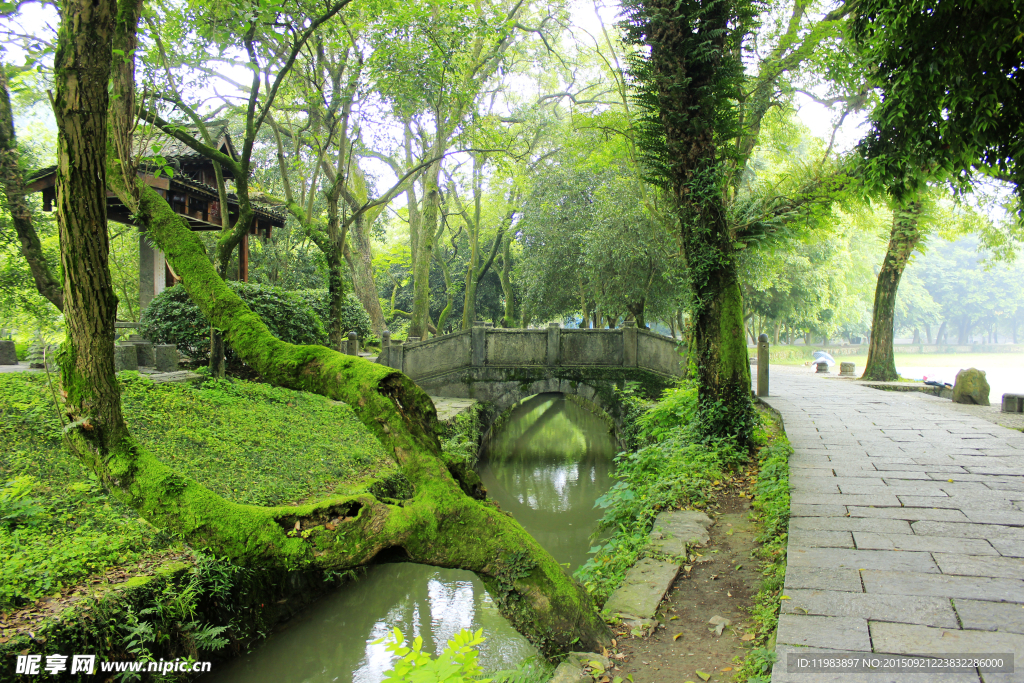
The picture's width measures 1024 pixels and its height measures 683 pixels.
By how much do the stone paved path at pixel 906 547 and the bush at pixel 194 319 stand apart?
8079 mm

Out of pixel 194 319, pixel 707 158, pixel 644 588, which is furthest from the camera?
pixel 194 319

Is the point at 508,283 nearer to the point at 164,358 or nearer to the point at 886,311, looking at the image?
the point at 886,311

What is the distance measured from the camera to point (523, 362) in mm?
14938

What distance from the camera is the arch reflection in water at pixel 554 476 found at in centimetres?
1005

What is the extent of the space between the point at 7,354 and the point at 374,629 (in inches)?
336

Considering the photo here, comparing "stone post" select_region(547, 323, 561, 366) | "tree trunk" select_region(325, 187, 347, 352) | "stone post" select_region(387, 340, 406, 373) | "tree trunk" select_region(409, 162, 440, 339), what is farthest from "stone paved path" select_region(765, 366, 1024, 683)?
"tree trunk" select_region(409, 162, 440, 339)

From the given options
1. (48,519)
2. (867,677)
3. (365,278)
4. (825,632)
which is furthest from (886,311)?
(48,519)

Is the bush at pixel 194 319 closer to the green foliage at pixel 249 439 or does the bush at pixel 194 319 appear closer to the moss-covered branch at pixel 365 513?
the green foliage at pixel 249 439

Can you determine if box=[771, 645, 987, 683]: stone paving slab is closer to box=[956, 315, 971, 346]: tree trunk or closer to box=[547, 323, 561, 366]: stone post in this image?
box=[547, 323, 561, 366]: stone post

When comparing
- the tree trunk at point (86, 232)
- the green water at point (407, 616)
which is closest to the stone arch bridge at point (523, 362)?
the green water at point (407, 616)

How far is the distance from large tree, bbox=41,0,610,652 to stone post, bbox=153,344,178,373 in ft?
21.3

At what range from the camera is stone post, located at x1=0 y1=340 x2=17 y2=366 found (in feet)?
32.5

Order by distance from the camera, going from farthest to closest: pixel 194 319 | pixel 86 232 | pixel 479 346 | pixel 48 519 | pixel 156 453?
1. pixel 479 346
2. pixel 194 319
3. pixel 156 453
4. pixel 48 519
5. pixel 86 232

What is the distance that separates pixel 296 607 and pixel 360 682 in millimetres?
1369
